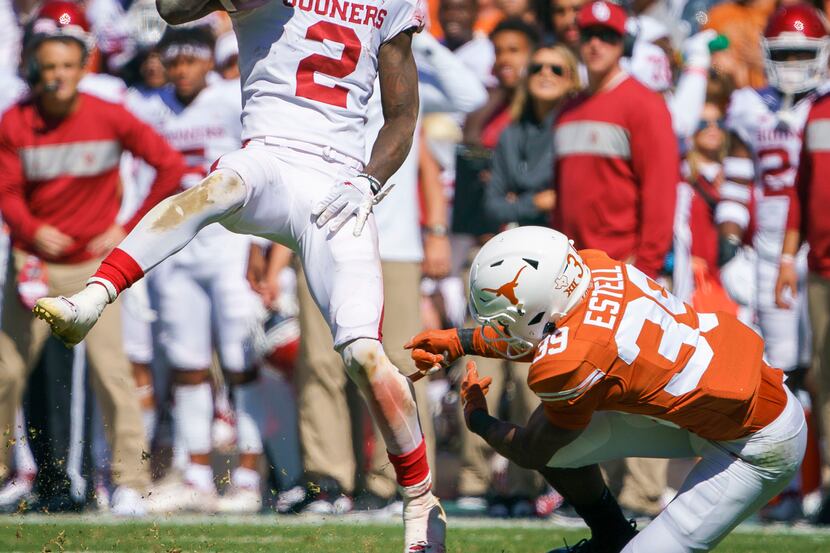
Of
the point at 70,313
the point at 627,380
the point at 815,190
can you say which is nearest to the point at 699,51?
the point at 815,190

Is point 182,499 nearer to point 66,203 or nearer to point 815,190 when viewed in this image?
point 66,203

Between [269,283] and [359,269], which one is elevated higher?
[359,269]

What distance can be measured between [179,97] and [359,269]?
11.3ft

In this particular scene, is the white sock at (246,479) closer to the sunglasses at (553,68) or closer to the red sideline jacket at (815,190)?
the sunglasses at (553,68)

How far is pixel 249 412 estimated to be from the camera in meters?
7.46

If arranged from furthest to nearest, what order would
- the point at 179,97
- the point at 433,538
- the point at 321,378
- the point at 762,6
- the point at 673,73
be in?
the point at 762,6 < the point at 673,73 < the point at 179,97 < the point at 321,378 < the point at 433,538

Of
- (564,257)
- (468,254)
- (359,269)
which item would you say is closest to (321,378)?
(468,254)

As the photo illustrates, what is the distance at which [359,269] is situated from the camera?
4785mm

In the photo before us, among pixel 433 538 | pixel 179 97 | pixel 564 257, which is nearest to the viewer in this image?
pixel 564 257

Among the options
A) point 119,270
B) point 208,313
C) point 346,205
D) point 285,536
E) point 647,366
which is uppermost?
point 346,205

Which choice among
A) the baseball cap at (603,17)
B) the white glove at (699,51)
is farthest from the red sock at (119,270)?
the white glove at (699,51)

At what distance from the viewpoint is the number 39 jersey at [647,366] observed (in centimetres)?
421

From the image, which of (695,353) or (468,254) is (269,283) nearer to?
(468,254)

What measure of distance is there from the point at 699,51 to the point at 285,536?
425cm
